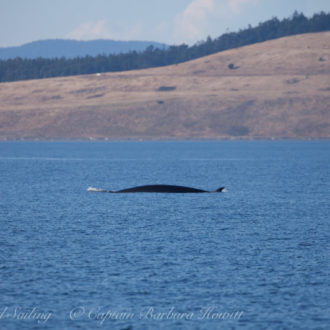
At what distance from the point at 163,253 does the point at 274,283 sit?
7.19m

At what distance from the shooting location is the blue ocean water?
83.4ft

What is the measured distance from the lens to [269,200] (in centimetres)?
6097

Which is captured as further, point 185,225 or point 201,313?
point 185,225

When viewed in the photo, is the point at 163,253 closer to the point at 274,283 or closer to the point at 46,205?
the point at 274,283

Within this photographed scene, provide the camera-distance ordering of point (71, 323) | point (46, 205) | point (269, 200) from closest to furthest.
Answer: point (71, 323) < point (46, 205) < point (269, 200)

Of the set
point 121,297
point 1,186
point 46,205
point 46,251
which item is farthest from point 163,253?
point 1,186

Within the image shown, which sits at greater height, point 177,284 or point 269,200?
point 177,284

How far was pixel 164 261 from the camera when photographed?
33.2 m

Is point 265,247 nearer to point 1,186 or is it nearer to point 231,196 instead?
point 231,196

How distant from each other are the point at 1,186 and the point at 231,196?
2458cm

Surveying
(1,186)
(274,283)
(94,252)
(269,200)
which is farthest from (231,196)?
(274,283)

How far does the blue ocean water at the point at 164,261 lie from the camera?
83.4 ft

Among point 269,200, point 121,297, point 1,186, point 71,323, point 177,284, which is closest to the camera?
point 71,323

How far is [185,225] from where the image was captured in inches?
1758
